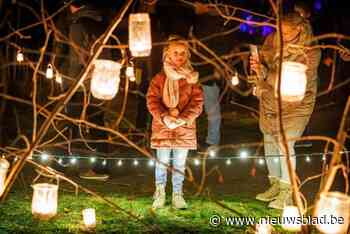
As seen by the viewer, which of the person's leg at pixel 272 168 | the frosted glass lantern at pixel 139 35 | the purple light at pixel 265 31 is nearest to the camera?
the frosted glass lantern at pixel 139 35

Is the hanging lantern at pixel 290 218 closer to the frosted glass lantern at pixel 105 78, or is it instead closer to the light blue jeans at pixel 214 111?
the frosted glass lantern at pixel 105 78

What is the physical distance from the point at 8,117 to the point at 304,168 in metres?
5.33

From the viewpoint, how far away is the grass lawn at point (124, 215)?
17.5 feet

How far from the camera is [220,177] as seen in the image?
24.2 feet

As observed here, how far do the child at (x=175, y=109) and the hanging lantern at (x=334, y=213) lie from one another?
83.8 inches

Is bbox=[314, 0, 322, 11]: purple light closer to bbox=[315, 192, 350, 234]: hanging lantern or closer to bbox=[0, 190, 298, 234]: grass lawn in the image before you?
bbox=[0, 190, 298, 234]: grass lawn

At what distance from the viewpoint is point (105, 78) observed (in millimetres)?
5246

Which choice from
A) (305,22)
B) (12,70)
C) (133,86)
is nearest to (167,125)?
(305,22)

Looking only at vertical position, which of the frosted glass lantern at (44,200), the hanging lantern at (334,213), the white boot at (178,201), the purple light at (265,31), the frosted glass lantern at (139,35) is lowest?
the white boot at (178,201)

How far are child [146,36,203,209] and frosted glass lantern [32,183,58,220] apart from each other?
119 cm

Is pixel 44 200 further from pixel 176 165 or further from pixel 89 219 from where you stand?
pixel 176 165

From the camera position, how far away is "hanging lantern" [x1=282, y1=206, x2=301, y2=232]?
16.5 feet

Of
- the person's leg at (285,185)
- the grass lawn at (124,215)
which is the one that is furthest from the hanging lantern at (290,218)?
the person's leg at (285,185)

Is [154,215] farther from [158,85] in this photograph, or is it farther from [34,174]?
[34,174]
